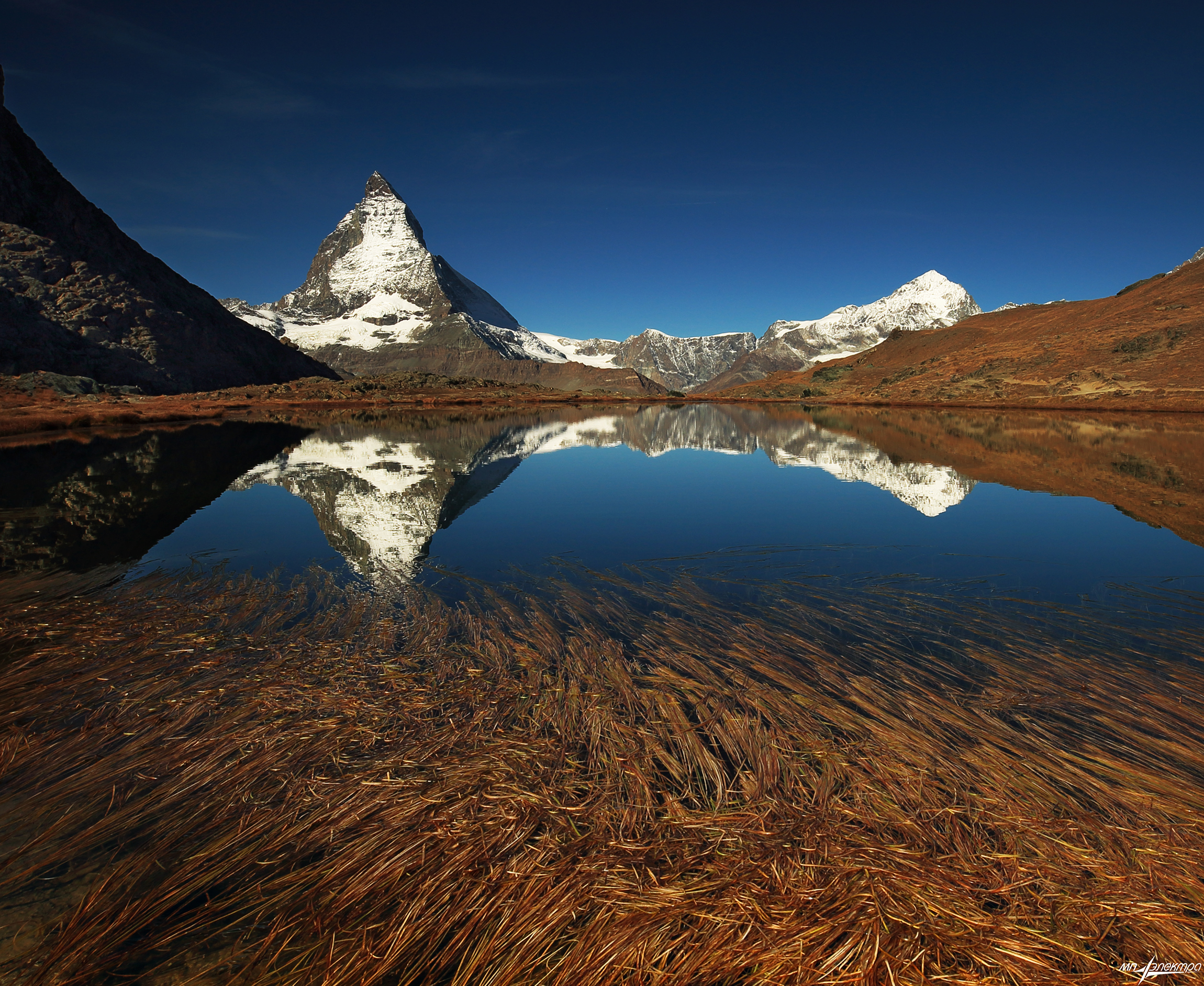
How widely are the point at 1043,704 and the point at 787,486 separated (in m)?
14.0

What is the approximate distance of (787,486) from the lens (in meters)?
19.3

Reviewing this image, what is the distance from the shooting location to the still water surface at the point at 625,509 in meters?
10.6

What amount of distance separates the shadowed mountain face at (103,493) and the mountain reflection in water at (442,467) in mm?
2198

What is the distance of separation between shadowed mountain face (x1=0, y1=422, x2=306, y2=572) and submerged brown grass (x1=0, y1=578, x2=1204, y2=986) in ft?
Result: 15.5

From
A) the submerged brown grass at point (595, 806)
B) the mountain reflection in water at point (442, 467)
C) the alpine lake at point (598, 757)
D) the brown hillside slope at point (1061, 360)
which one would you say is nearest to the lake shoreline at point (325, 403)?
the brown hillside slope at point (1061, 360)

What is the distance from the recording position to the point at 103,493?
656 inches

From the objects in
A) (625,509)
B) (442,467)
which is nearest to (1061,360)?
(625,509)

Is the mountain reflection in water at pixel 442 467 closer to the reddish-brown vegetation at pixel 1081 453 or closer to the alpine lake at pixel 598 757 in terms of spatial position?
the alpine lake at pixel 598 757

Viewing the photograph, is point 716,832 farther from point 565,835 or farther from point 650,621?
point 650,621

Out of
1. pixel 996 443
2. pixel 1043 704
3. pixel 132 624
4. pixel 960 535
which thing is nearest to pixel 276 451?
pixel 132 624

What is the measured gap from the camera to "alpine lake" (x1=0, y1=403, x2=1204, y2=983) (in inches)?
124

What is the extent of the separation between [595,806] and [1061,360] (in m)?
106

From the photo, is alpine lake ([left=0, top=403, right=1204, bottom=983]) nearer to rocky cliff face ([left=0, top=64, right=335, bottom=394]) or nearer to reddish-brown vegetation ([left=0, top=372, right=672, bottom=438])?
reddish-brown vegetation ([left=0, top=372, right=672, bottom=438])

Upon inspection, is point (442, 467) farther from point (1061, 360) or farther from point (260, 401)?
point (1061, 360)
